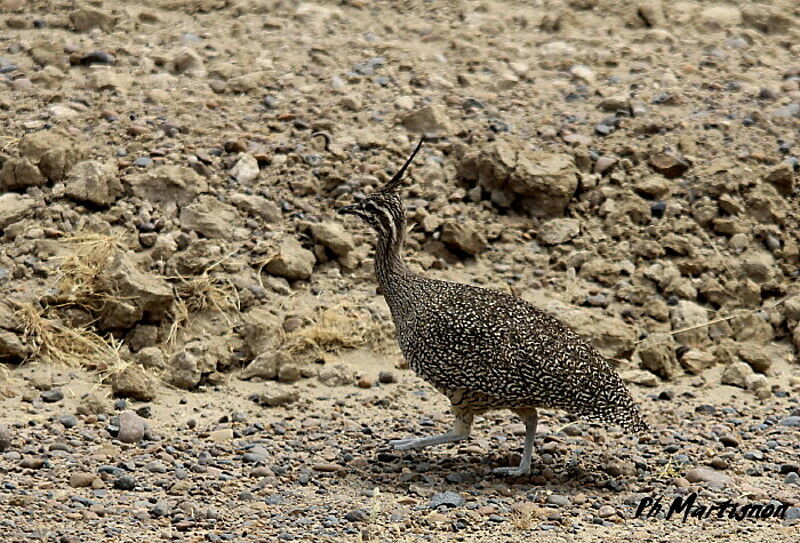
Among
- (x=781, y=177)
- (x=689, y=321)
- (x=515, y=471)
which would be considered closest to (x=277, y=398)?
(x=515, y=471)

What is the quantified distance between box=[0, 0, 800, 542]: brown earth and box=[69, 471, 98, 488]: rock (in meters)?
0.01

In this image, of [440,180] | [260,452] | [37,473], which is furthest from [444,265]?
[37,473]

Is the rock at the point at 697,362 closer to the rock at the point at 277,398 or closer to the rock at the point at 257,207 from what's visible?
the rock at the point at 277,398

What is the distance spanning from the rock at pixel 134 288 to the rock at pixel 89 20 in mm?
3213

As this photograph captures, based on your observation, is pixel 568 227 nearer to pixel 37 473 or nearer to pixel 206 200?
pixel 206 200

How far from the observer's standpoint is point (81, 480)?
6.60m

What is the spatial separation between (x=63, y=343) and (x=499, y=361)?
304 centimetres

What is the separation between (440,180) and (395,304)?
2.49 metres

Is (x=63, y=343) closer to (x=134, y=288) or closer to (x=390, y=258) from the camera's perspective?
(x=134, y=288)

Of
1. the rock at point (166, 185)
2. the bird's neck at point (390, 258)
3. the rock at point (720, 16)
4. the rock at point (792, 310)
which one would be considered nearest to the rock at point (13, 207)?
the rock at point (166, 185)

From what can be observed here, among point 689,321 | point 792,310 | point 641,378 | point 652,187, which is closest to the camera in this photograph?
point 641,378

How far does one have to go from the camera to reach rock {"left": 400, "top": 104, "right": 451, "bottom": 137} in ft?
33.4

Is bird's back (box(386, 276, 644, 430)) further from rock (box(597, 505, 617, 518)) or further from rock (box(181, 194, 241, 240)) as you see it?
rock (box(181, 194, 241, 240))

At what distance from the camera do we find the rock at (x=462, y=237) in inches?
375
